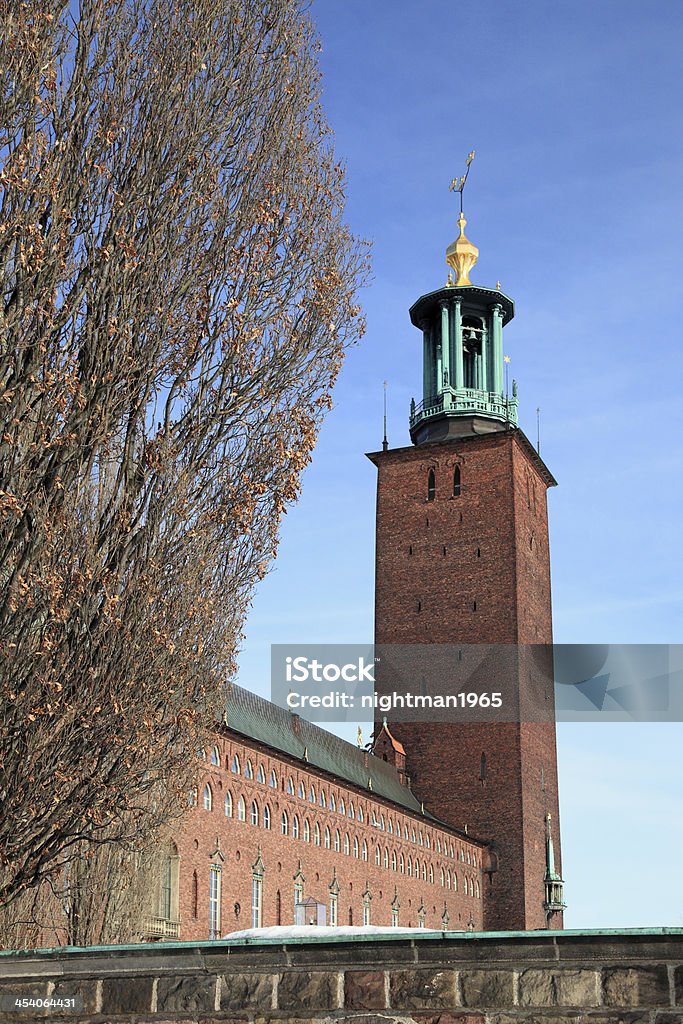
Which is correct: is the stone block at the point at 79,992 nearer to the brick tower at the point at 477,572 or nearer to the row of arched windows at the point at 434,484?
the brick tower at the point at 477,572

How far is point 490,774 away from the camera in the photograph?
51.7 m

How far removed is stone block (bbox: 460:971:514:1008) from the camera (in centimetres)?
615

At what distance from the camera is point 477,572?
5441 cm

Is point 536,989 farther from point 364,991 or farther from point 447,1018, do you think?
point 364,991

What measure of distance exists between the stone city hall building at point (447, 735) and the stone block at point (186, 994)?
2830 centimetres

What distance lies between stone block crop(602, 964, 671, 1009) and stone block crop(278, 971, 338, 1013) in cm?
129

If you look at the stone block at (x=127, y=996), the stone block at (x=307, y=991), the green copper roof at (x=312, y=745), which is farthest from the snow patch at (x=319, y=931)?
the green copper roof at (x=312, y=745)

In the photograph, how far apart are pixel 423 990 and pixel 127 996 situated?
1473 millimetres

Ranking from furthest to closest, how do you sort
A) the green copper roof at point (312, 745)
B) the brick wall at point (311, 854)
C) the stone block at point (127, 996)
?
1. the green copper roof at point (312, 745)
2. the brick wall at point (311, 854)
3. the stone block at point (127, 996)

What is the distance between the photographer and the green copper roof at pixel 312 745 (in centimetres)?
3597

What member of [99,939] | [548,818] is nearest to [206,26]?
[99,939]

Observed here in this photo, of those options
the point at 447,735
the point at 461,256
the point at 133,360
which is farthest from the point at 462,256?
the point at 133,360

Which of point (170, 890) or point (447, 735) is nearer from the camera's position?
point (170, 890)

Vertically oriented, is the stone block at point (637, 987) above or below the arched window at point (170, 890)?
below
